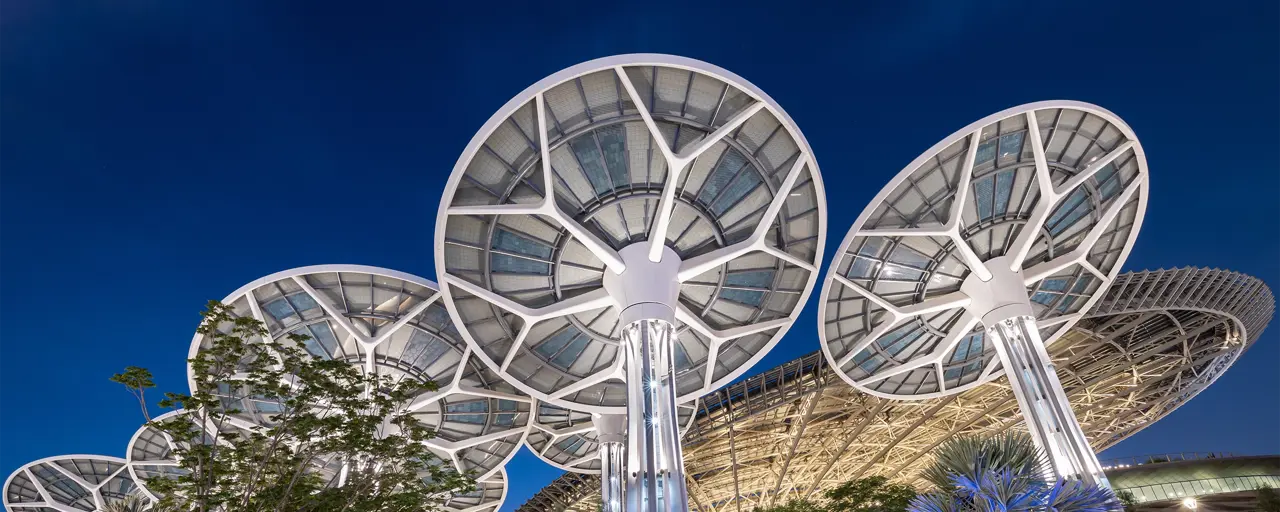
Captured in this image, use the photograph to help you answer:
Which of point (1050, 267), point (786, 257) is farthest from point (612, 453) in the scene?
point (1050, 267)

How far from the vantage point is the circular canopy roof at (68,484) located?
3781 centimetres

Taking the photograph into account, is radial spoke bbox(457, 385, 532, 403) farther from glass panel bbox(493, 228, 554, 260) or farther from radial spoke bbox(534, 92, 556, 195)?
radial spoke bbox(534, 92, 556, 195)

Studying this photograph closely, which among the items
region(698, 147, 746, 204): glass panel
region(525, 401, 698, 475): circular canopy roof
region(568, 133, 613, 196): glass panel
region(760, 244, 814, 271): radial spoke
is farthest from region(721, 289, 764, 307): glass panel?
region(525, 401, 698, 475): circular canopy roof

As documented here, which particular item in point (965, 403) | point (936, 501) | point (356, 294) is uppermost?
point (965, 403)

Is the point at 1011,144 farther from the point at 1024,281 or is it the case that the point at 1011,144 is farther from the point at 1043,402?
the point at 1043,402

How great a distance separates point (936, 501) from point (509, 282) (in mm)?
14215

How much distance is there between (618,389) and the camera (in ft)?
91.1

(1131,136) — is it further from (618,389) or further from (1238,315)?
(1238,315)

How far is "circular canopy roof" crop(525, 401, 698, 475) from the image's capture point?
32.8 metres

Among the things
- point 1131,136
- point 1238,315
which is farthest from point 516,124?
point 1238,315

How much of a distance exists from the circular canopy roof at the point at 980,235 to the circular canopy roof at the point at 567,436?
36.1ft

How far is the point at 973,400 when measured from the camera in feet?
144

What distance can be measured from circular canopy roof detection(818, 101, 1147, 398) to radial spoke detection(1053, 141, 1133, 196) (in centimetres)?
5

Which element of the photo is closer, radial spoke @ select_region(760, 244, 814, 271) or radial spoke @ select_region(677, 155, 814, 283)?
radial spoke @ select_region(677, 155, 814, 283)
